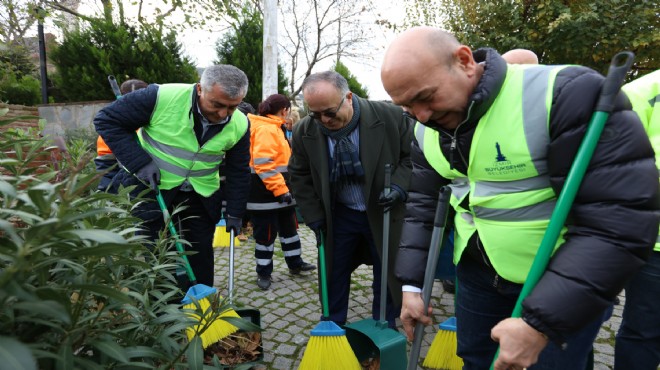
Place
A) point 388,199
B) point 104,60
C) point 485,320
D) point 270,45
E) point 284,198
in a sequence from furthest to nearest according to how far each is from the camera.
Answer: point 104,60
point 270,45
point 284,198
point 388,199
point 485,320

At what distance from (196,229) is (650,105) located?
300 centimetres

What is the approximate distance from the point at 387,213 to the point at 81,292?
2.11 metres

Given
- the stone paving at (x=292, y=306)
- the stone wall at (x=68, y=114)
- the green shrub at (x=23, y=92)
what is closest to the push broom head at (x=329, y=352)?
the stone paving at (x=292, y=306)

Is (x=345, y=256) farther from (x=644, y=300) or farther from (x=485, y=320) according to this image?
(x=644, y=300)

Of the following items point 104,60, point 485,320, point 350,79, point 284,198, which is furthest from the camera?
point 350,79

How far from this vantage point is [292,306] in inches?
164

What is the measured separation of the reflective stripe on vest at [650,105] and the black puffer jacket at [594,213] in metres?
0.90

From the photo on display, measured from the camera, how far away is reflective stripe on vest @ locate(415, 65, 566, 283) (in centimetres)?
130

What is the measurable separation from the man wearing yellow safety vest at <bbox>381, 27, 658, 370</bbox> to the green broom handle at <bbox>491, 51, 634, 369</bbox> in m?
0.04

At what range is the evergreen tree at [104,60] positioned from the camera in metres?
10.8

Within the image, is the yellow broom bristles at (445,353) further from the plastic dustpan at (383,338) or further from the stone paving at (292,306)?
the plastic dustpan at (383,338)

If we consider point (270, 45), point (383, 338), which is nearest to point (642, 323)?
point (383, 338)

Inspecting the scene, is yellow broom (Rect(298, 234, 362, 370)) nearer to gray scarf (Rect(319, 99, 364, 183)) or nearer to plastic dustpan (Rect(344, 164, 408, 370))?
plastic dustpan (Rect(344, 164, 408, 370))

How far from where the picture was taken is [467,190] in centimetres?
162
